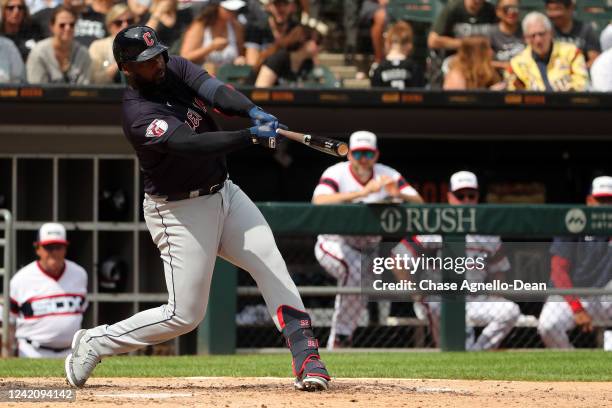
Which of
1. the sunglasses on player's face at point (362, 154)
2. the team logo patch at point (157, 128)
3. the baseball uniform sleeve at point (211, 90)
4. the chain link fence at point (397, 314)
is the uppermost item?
the sunglasses on player's face at point (362, 154)

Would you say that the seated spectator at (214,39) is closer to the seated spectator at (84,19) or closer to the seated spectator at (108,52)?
the seated spectator at (108,52)

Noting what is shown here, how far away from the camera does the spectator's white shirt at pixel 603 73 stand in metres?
10.2

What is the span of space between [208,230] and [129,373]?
5.80 feet

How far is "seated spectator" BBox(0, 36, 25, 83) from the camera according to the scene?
980 centimetres

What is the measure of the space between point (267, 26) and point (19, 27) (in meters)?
2.15

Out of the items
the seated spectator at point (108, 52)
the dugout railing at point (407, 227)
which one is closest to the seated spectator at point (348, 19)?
the seated spectator at point (108, 52)

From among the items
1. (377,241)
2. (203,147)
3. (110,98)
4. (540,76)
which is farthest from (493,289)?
(203,147)

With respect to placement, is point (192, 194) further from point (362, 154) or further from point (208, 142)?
point (362, 154)

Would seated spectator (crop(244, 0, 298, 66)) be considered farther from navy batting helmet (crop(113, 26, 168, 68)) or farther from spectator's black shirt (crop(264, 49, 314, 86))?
navy batting helmet (crop(113, 26, 168, 68))

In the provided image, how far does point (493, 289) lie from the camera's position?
328 inches

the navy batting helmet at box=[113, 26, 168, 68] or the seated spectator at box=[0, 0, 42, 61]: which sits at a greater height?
the seated spectator at box=[0, 0, 42, 61]

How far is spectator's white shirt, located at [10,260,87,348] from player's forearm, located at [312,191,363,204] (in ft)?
6.43

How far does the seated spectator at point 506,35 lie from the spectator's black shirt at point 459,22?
0.10 m

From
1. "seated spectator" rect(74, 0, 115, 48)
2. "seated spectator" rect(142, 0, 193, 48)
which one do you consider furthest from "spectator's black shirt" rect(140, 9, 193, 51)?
"seated spectator" rect(74, 0, 115, 48)
